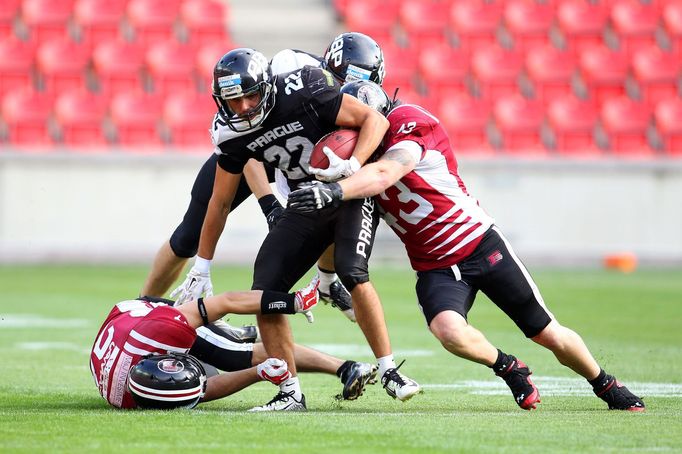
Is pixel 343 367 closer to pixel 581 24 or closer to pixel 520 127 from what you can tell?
pixel 520 127

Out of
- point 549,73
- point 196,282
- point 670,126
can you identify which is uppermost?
point 196,282

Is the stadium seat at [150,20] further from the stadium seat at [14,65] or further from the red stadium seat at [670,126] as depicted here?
the red stadium seat at [670,126]

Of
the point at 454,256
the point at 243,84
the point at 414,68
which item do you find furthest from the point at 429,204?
the point at 414,68

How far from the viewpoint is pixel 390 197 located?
6301mm

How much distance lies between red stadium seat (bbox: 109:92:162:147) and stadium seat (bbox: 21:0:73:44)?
1.62 m

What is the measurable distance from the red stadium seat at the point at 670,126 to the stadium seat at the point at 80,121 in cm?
884

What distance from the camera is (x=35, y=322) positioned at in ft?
36.3

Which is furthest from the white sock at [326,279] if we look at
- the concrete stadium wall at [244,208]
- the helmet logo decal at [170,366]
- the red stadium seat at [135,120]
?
the red stadium seat at [135,120]

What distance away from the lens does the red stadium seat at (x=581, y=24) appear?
2031 centimetres

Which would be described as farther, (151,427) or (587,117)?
(587,117)

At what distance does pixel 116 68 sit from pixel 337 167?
1300 cm

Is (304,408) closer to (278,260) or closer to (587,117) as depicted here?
(278,260)

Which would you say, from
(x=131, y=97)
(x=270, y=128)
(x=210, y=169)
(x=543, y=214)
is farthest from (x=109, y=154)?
(x=270, y=128)

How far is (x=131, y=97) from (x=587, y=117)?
23.8 feet
